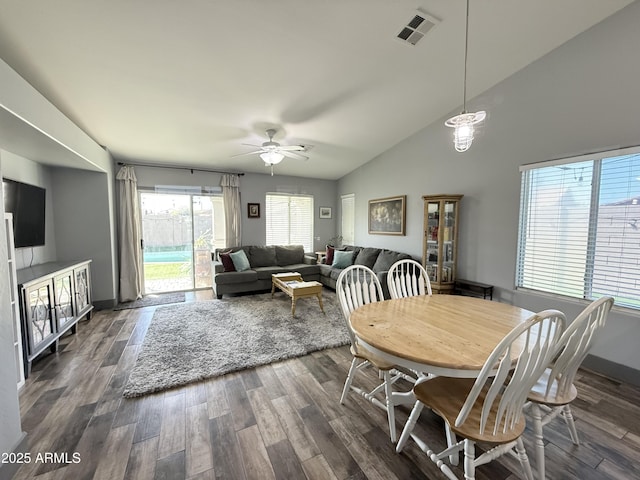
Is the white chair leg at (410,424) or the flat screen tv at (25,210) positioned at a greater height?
the flat screen tv at (25,210)

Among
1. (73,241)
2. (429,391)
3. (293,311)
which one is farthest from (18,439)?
(73,241)

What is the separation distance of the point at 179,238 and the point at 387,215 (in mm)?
4016

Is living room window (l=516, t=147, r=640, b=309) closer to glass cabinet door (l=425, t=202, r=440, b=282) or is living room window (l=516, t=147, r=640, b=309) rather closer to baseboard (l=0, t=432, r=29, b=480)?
glass cabinet door (l=425, t=202, r=440, b=282)

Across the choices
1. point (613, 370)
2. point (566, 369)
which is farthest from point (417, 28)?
point (613, 370)

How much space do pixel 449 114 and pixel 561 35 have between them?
4.36ft

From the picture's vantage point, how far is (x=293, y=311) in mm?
3719

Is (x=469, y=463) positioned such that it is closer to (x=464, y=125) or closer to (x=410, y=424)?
(x=410, y=424)

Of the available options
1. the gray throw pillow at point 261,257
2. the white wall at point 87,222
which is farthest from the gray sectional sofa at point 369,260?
the white wall at point 87,222

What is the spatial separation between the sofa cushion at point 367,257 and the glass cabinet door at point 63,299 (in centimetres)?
419

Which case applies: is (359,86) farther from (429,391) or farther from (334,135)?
(429,391)

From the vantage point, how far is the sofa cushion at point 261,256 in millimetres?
5375

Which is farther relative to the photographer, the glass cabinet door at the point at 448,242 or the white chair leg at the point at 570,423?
the glass cabinet door at the point at 448,242

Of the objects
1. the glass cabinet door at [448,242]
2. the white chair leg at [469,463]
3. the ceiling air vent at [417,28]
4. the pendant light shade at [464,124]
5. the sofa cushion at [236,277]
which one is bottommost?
the white chair leg at [469,463]

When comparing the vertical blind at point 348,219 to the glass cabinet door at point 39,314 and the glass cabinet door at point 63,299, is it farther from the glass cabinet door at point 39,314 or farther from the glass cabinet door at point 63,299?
the glass cabinet door at point 39,314
